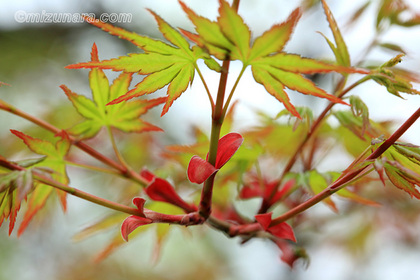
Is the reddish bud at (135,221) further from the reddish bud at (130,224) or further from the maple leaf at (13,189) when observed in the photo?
the maple leaf at (13,189)

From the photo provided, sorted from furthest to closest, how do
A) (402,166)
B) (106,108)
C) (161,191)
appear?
(106,108) < (161,191) < (402,166)

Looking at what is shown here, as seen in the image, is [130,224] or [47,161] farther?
[47,161]

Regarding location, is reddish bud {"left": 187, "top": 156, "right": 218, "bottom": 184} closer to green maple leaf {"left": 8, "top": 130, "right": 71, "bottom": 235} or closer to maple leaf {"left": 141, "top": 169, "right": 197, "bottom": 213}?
maple leaf {"left": 141, "top": 169, "right": 197, "bottom": 213}

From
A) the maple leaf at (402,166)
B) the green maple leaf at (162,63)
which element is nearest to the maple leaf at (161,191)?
the green maple leaf at (162,63)

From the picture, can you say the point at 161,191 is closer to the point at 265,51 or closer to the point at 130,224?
the point at 130,224

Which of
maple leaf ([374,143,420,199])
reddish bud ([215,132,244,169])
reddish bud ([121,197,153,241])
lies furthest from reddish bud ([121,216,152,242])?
maple leaf ([374,143,420,199])

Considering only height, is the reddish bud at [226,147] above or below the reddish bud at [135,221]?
above

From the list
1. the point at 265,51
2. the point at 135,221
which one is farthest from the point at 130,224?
the point at 265,51
